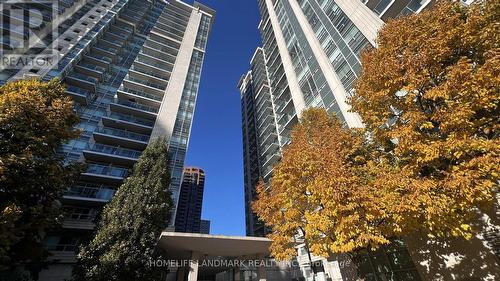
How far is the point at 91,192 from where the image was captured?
2294cm

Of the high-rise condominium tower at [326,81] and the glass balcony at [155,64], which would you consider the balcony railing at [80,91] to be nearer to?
the glass balcony at [155,64]

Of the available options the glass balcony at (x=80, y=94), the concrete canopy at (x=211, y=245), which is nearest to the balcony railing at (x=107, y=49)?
the glass balcony at (x=80, y=94)

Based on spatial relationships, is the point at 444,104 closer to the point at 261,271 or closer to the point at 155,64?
the point at 261,271

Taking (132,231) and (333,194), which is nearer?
(333,194)

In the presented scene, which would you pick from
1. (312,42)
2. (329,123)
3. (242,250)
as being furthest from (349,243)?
(312,42)

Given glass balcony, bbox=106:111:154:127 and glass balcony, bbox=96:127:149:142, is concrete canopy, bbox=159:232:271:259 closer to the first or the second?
glass balcony, bbox=96:127:149:142

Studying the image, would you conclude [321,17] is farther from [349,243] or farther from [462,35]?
[349,243]

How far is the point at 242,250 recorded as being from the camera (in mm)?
19469

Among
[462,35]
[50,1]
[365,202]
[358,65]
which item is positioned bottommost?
[365,202]

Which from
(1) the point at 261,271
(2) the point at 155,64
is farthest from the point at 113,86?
(1) the point at 261,271

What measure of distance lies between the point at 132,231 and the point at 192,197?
129708mm

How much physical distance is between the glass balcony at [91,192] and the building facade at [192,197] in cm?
10916

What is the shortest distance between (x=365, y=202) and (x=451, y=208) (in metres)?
2.39

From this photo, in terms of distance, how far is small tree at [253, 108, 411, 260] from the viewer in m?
7.77
